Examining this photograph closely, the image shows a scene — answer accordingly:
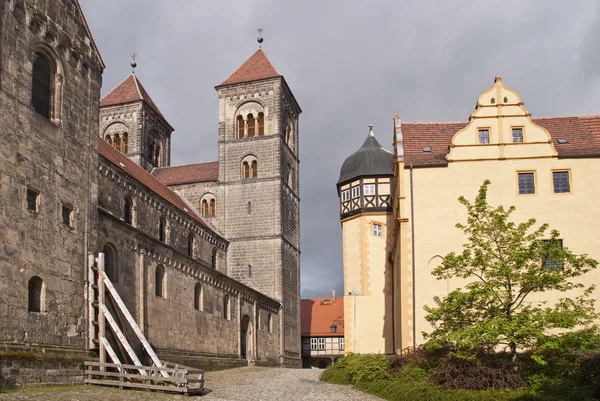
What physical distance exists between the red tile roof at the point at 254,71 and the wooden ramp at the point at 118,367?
3428cm

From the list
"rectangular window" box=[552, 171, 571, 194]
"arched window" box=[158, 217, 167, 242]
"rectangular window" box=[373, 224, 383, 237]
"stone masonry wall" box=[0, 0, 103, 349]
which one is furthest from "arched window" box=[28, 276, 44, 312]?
"rectangular window" box=[373, 224, 383, 237]

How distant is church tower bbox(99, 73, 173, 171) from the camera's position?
5553cm

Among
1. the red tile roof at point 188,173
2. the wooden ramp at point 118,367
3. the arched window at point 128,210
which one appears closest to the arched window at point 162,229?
the arched window at point 128,210

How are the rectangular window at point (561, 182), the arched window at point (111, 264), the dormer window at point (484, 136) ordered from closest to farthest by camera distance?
the rectangular window at point (561, 182)
the arched window at point (111, 264)
the dormer window at point (484, 136)

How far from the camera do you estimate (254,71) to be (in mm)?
56031

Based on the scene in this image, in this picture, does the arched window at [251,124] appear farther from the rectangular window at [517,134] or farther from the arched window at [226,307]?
the rectangular window at [517,134]

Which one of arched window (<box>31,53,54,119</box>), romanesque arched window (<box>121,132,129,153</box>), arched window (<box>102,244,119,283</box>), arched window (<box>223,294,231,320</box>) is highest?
romanesque arched window (<box>121,132,129,153</box>)

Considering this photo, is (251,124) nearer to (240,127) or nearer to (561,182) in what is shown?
(240,127)

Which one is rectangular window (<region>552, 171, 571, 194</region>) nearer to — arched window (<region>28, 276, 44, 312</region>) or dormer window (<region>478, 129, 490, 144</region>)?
dormer window (<region>478, 129, 490, 144</region>)

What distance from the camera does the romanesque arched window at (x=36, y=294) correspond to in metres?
19.3

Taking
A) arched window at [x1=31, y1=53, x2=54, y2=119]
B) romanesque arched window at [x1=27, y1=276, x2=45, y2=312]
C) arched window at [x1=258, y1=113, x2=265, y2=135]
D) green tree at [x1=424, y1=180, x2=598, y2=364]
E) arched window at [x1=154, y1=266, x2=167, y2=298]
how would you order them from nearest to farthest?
green tree at [x1=424, y1=180, x2=598, y2=364], romanesque arched window at [x1=27, y1=276, x2=45, y2=312], arched window at [x1=31, y1=53, x2=54, y2=119], arched window at [x1=154, y1=266, x2=167, y2=298], arched window at [x1=258, y1=113, x2=265, y2=135]

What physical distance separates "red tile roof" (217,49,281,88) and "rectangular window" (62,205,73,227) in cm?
3440

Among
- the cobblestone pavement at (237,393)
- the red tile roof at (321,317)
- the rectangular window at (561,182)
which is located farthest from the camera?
the red tile roof at (321,317)

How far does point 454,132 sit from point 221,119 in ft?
96.0
